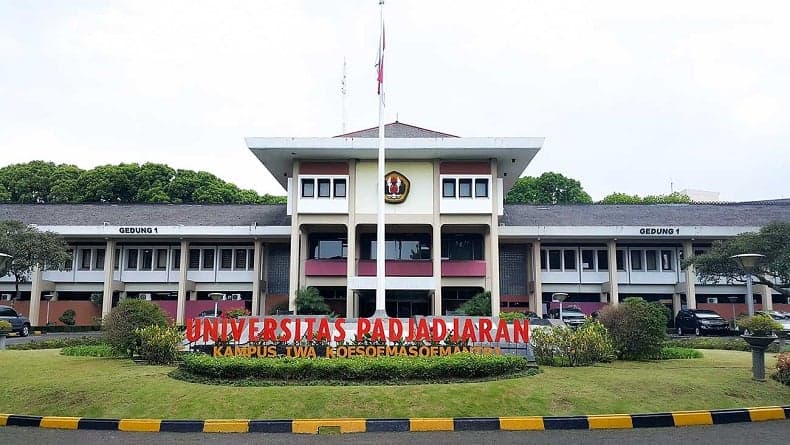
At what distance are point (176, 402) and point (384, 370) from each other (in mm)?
3987

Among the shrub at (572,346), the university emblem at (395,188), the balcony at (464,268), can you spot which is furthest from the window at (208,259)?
the shrub at (572,346)

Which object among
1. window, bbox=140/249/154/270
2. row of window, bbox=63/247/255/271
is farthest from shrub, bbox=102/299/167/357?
window, bbox=140/249/154/270

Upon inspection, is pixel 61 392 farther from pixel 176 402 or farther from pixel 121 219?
pixel 121 219

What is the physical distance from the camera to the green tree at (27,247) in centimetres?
3130

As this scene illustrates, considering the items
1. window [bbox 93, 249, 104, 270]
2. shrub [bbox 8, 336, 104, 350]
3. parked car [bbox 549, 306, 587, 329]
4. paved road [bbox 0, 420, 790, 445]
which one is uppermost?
window [bbox 93, 249, 104, 270]

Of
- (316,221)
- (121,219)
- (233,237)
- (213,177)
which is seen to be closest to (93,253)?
(121,219)

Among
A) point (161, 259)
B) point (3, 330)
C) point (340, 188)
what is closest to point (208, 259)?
point (161, 259)

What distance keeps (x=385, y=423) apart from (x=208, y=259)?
2990 centimetres

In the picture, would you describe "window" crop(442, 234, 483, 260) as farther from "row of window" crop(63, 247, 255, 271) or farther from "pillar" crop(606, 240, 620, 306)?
"row of window" crop(63, 247, 255, 271)

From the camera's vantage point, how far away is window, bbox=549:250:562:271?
123 feet

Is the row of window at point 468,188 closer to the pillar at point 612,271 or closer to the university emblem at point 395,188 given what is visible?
the university emblem at point 395,188

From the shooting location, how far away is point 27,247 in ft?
104

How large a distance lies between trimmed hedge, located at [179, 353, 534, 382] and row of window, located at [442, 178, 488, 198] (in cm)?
1792

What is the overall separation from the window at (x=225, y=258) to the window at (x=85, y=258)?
7.96m
